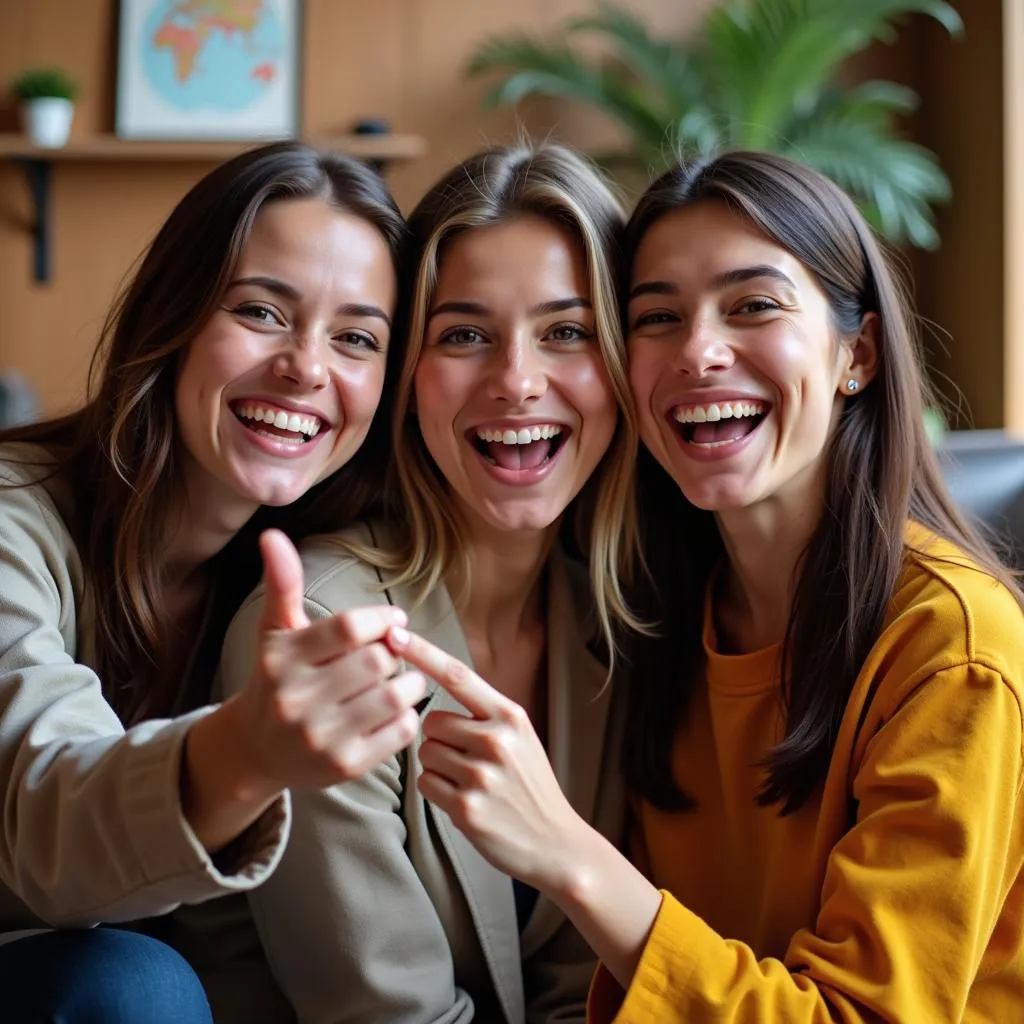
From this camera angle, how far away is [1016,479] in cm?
193

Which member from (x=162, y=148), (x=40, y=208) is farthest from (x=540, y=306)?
(x=40, y=208)

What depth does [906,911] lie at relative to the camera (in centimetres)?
116

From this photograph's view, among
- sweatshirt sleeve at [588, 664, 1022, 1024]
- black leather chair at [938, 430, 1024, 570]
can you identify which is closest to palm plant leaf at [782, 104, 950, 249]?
black leather chair at [938, 430, 1024, 570]

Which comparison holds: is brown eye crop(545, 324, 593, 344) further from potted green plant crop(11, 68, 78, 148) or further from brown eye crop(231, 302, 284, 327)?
potted green plant crop(11, 68, 78, 148)

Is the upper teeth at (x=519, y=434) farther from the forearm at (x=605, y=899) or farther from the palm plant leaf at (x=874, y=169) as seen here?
the palm plant leaf at (x=874, y=169)

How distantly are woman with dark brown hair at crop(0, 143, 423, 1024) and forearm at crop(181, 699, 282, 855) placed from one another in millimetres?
100

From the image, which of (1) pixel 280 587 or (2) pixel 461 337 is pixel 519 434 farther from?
(1) pixel 280 587

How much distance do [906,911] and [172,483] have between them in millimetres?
950

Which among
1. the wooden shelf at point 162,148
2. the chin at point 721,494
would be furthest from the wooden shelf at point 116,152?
the chin at point 721,494

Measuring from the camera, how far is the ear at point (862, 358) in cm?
150

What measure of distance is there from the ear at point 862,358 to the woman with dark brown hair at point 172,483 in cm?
55

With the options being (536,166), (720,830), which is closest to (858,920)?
(720,830)

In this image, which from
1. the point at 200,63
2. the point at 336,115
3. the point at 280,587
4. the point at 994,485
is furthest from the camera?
the point at 336,115

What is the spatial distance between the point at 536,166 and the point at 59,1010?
1.08m
